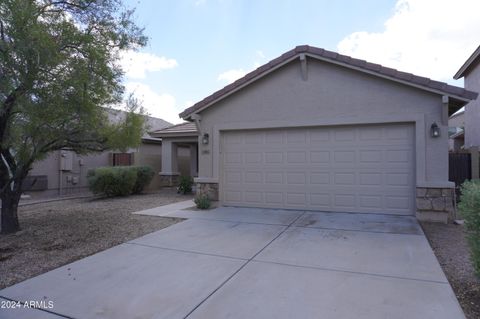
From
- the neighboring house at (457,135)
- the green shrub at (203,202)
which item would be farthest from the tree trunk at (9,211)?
the neighboring house at (457,135)

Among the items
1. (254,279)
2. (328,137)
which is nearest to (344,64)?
(328,137)

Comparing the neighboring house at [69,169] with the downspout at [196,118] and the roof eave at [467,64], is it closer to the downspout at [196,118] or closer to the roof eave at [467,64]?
the downspout at [196,118]

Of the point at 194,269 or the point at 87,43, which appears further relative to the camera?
the point at 87,43

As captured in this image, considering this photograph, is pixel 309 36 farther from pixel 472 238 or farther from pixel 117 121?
pixel 472 238

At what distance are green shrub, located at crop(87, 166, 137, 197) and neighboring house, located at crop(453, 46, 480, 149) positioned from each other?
605 inches

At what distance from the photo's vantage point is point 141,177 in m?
14.2

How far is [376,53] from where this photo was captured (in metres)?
13.8

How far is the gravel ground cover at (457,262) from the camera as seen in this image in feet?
11.0

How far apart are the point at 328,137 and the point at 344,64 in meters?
1.97

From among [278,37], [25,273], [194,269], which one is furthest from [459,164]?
[25,273]

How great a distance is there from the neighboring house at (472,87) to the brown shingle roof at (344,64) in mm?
7734

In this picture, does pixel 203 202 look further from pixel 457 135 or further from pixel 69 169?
pixel 457 135

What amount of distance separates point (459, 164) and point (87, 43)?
11104 millimetres

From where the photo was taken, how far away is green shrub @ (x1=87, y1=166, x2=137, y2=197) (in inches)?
490
